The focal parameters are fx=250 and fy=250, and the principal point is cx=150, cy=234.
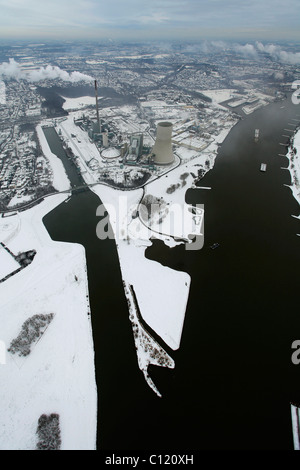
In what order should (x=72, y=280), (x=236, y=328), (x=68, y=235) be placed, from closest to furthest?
(x=236, y=328) → (x=72, y=280) → (x=68, y=235)

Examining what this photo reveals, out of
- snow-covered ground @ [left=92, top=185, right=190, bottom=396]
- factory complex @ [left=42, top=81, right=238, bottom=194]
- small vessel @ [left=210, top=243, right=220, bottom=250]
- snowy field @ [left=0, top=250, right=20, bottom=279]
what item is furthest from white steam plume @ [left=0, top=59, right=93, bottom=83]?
small vessel @ [left=210, top=243, right=220, bottom=250]

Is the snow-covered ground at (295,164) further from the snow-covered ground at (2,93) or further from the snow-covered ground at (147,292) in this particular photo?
the snow-covered ground at (2,93)

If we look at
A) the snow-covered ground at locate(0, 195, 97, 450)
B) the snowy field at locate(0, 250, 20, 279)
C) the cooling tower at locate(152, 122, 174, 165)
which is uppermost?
the cooling tower at locate(152, 122, 174, 165)

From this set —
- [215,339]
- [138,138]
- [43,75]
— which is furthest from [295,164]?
[43,75]

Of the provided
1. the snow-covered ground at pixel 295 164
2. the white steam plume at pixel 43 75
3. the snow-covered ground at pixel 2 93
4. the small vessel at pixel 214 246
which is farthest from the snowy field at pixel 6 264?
the white steam plume at pixel 43 75

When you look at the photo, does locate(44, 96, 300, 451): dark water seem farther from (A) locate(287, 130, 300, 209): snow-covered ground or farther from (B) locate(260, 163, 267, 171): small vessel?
(B) locate(260, 163, 267, 171): small vessel

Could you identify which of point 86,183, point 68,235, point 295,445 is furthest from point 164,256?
point 86,183
